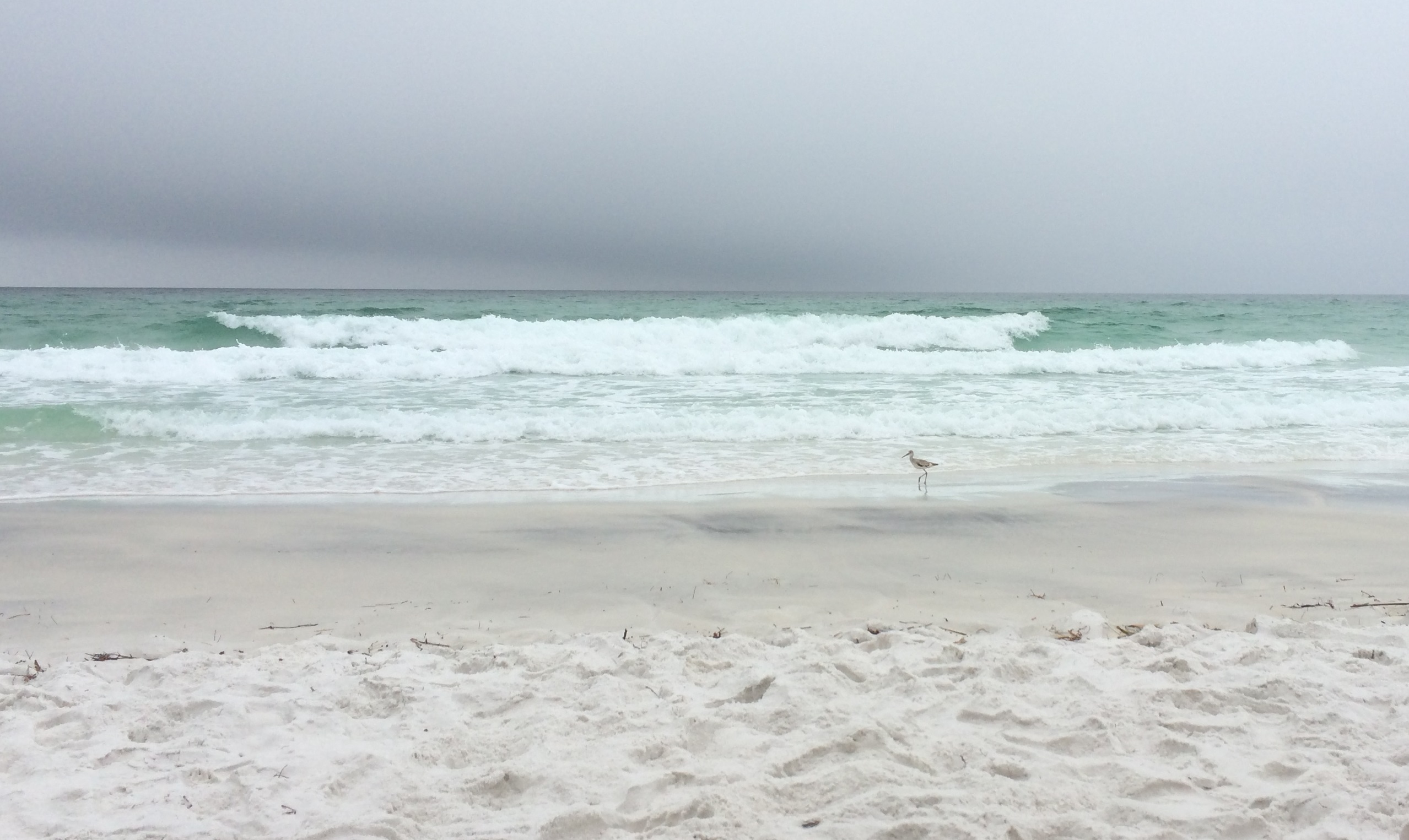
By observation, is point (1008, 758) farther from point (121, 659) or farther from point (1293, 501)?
point (1293, 501)

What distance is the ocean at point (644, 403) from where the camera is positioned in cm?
825

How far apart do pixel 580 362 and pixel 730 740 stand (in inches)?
607

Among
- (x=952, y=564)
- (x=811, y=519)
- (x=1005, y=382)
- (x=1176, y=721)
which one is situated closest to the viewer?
(x=1176, y=721)

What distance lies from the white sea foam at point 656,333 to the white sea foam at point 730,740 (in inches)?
646

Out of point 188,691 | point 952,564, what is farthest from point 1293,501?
point 188,691

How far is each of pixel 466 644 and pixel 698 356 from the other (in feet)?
50.0

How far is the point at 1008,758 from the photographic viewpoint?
2.71 m

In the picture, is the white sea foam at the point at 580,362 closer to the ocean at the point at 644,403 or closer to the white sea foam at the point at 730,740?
the ocean at the point at 644,403

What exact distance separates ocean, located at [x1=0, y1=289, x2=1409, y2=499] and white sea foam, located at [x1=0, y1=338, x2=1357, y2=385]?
0.09 metres

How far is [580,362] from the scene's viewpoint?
17.9 m

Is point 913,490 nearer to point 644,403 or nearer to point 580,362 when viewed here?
point 644,403

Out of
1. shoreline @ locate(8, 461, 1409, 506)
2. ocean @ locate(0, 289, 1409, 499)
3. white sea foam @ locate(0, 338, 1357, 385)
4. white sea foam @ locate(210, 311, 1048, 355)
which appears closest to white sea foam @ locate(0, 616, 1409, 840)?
shoreline @ locate(8, 461, 1409, 506)

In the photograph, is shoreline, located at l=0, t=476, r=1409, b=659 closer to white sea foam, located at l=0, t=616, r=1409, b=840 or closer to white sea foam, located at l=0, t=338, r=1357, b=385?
white sea foam, located at l=0, t=616, r=1409, b=840

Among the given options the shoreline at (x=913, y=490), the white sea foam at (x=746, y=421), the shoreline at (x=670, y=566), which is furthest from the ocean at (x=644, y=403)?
the shoreline at (x=670, y=566)
